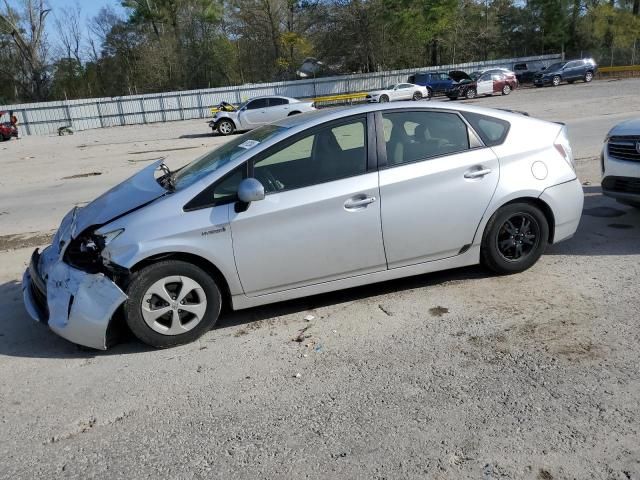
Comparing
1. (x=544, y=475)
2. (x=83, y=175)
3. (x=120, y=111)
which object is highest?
(x=120, y=111)

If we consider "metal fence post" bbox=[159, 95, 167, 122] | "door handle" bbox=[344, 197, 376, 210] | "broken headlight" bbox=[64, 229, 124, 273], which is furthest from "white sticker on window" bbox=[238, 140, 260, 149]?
"metal fence post" bbox=[159, 95, 167, 122]

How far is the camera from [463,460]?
269 centimetres

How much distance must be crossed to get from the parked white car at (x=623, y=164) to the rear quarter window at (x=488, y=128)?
1785 mm

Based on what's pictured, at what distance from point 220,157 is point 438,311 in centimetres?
220

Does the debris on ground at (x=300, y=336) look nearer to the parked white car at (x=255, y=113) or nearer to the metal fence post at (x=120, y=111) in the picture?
the parked white car at (x=255, y=113)

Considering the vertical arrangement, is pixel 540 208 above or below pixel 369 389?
above

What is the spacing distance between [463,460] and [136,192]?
316cm

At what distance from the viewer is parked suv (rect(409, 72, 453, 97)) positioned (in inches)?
1468

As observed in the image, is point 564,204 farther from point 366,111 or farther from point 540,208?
point 366,111

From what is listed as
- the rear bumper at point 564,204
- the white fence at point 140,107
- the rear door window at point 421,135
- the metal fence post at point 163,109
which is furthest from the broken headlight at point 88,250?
the metal fence post at point 163,109

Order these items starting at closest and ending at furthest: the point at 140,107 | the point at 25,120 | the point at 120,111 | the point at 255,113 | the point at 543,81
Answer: the point at 255,113 < the point at 25,120 < the point at 543,81 < the point at 120,111 < the point at 140,107

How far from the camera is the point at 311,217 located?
4.13 m

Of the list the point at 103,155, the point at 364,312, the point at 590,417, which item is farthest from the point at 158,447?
the point at 103,155

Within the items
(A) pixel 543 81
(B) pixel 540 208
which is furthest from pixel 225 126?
(A) pixel 543 81
